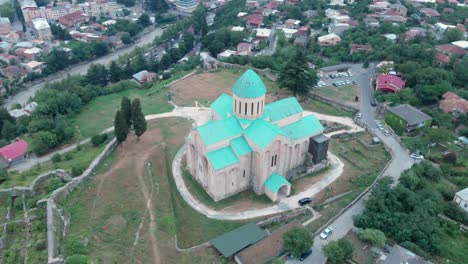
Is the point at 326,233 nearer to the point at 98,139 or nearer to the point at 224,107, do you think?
the point at 224,107

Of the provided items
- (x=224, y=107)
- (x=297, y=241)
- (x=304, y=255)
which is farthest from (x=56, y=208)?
(x=304, y=255)

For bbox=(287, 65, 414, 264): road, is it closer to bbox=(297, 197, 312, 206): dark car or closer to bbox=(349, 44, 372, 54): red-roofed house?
bbox=(297, 197, 312, 206): dark car

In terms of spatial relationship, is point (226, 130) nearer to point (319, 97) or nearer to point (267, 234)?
point (267, 234)

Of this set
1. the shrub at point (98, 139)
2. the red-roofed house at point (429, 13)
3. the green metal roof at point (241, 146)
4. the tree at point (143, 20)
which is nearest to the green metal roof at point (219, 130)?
the green metal roof at point (241, 146)

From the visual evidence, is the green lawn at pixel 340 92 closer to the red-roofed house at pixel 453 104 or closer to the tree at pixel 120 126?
the red-roofed house at pixel 453 104

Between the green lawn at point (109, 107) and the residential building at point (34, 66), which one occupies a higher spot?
the green lawn at point (109, 107)

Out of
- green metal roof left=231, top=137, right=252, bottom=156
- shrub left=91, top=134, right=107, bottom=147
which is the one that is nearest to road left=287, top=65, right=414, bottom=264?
green metal roof left=231, top=137, right=252, bottom=156
